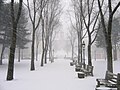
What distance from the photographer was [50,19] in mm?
40344

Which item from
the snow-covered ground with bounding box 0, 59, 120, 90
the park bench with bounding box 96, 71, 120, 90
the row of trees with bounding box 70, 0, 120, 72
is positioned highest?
the row of trees with bounding box 70, 0, 120, 72

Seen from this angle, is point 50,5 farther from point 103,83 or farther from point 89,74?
point 103,83

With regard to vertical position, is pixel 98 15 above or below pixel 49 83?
above

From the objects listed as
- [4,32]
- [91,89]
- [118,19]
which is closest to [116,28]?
[118,19]

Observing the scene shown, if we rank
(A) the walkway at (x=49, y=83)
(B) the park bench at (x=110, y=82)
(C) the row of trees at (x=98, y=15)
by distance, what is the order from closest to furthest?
1. (B) the park bench at (x=110, y=82)
2. (A) the walkway at (x=49, y=83)
3. (C) the row of trees at (x=98, y=15)

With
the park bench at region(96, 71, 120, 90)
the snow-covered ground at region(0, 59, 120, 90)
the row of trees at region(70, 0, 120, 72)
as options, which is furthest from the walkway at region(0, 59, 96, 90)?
the row of trees at region(70, 0, 120, 72)

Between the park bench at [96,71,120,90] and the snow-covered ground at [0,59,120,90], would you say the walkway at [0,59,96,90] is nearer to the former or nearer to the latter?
the snow-covered ground at [0,59,120,90]

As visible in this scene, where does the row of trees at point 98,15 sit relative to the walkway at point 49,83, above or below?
above

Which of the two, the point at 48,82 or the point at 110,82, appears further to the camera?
the point at 48,82

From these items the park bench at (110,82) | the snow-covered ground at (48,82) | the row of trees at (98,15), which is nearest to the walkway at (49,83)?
the snow-covered ground at (48,82)

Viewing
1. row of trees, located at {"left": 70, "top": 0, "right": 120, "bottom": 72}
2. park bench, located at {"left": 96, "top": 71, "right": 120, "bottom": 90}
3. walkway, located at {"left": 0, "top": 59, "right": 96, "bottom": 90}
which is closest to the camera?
park bench, located at {"left": 96, "top": 71, "right": 120, "bottom": 90}

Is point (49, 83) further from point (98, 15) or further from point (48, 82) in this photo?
point (98, 15)

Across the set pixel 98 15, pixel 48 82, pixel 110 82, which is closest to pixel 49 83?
pixel 48 82

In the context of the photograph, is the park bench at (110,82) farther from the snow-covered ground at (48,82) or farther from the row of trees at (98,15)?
the row of trees at (98,15)
